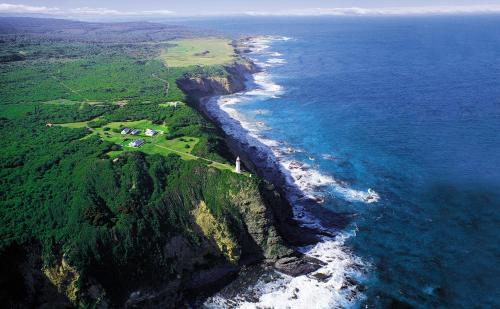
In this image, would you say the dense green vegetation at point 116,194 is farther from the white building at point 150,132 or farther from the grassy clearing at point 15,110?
the grassy clearing at point 15,110

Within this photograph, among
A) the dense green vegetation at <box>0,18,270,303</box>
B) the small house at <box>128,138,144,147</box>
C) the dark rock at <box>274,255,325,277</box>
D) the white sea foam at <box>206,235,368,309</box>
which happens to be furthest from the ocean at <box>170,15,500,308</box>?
the small house at <box>128,138,144,147</box>

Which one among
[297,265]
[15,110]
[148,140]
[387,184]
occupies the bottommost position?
[297,265]

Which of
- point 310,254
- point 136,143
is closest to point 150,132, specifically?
point 136,143

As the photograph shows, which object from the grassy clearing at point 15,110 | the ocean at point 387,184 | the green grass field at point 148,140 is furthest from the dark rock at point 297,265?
the grassy clearing at point 15,110

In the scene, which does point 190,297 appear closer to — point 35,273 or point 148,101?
point 35,273

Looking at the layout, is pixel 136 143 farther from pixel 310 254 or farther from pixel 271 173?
pixel 310 254

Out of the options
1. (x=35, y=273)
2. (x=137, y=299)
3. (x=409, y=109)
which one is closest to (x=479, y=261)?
(x=137, y=299)

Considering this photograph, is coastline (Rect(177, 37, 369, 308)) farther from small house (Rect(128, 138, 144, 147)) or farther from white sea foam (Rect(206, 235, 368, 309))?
small house (Rect(128, 138, 144, 147))
